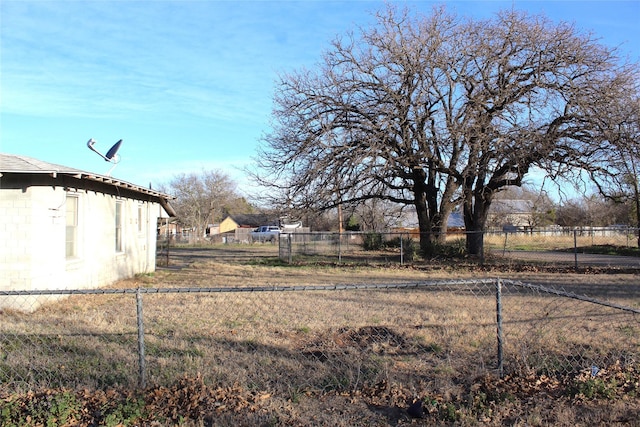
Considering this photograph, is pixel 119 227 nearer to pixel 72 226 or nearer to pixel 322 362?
pixel 72 226

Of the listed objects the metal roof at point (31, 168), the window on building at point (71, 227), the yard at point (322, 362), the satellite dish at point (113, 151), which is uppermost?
the satellite dish at point (113, 151)

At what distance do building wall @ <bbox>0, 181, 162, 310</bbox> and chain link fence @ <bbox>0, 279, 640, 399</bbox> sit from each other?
553 mm

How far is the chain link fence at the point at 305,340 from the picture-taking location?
493 centimetres

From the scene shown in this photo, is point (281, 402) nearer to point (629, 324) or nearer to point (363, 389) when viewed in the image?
point (363, 389)

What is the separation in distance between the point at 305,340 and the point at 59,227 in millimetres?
6729

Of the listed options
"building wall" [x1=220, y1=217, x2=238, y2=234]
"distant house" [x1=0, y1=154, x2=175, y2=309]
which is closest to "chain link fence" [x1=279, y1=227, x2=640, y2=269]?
"distant house" [x1=0, y1=154, x2=175, y2=309]

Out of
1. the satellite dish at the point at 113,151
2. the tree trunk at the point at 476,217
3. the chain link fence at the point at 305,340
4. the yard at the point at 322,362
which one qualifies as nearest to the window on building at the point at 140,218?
the satellite dish at the point at 113,151

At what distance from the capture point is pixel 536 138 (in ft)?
57.2

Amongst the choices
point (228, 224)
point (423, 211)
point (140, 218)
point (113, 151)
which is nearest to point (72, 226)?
point (113, 151)

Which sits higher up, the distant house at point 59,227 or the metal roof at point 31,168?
the metal roof at point 31,168

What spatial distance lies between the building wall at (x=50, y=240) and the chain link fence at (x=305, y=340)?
21.8 inches

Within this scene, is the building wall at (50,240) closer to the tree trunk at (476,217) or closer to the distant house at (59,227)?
the distant house at (59,227)

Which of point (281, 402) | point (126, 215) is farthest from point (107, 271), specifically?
point (281, 402)

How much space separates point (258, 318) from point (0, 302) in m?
5.13
